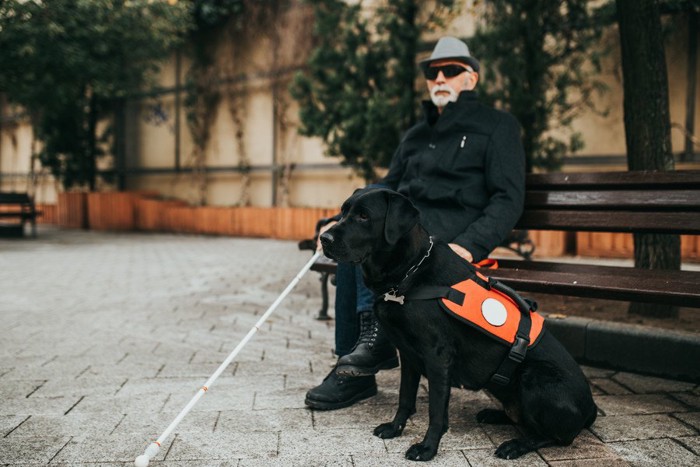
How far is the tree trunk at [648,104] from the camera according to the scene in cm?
449

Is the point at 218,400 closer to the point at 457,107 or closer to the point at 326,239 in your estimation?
the point at 326,239

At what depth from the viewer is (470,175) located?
139 inches

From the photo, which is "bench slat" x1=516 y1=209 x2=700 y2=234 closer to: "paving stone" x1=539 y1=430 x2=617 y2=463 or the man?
the man

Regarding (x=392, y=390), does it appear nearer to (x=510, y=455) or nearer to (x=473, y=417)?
(x=473, y=417)

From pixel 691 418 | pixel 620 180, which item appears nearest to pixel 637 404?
pixel 691 418

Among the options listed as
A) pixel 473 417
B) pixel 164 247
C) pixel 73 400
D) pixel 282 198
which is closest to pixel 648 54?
pixel 473 417

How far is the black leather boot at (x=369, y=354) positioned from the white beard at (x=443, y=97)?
1351 mm

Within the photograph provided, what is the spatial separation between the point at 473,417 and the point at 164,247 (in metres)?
10.4

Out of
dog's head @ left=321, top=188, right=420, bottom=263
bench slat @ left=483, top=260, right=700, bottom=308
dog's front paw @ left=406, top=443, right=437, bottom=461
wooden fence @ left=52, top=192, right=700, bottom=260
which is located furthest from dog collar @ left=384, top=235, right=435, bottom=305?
wooden fence @ left=52, top=192, right=700, bottom=260

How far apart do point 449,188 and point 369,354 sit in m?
1.07

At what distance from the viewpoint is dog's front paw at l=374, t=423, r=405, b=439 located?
282 cm

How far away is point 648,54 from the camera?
14.7ft

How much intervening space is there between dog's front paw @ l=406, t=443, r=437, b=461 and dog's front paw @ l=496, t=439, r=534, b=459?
0.28 m

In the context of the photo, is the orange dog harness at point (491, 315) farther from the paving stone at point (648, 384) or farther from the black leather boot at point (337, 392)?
the paving stone at point (648, 384)
